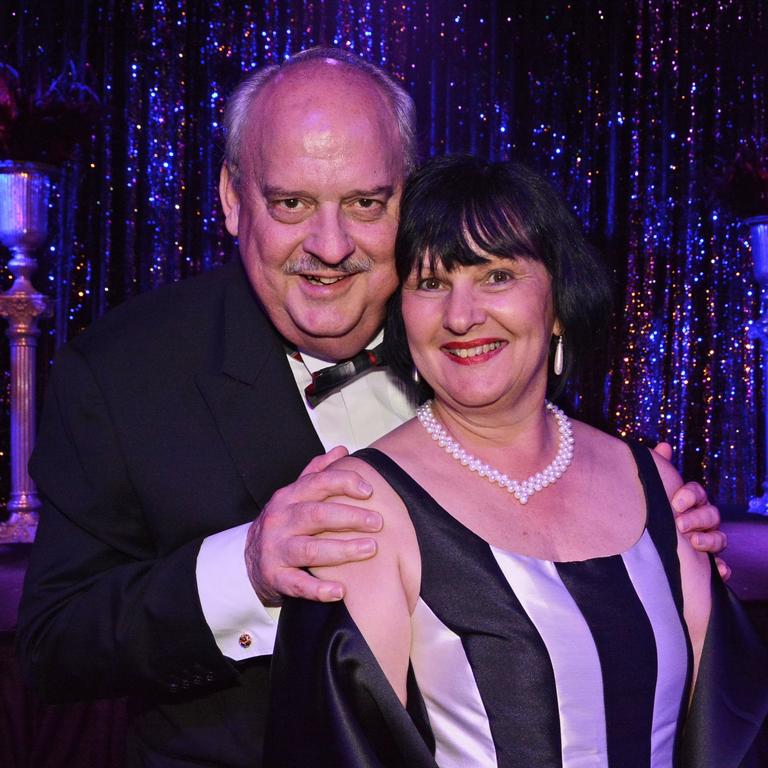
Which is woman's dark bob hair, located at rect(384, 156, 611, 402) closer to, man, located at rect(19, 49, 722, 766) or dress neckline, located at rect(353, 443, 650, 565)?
man, located at rect(19, 49, 722, 766)

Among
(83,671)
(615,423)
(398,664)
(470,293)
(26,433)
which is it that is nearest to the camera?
(398,664)

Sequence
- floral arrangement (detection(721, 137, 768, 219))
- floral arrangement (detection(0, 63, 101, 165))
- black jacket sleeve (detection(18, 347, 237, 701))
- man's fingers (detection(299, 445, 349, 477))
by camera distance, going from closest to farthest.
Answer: man's fingers (detection(299, 445, 349, 477))
black jacket sleeve (detection(18, 347, 237, 701))
floral arrangement (detection(0, 63, 101, 165))
floral arrangement (detection(721, 137, 768, 219))

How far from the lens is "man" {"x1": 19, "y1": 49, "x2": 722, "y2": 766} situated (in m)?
1.87

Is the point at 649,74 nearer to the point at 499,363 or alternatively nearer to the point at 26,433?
the point at 26,433

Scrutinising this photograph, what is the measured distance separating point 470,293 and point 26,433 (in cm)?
300

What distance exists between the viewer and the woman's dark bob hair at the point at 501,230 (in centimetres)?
174

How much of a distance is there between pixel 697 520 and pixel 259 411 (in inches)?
33.8

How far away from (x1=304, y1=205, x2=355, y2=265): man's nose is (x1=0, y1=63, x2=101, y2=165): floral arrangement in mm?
2458

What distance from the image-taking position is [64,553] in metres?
1.99

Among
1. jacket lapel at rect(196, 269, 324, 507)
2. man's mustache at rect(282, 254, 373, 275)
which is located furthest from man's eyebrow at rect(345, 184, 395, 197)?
jacket lapel at rect(196, 269, 324, 507)

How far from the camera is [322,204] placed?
1997 millimetres

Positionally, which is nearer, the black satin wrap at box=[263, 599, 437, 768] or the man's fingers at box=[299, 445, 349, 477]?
the black satin wrap at box=[263, 599, 437, 768]

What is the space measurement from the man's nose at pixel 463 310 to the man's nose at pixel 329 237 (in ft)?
0.93

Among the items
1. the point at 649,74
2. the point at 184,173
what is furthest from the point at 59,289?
the point at 649,74
